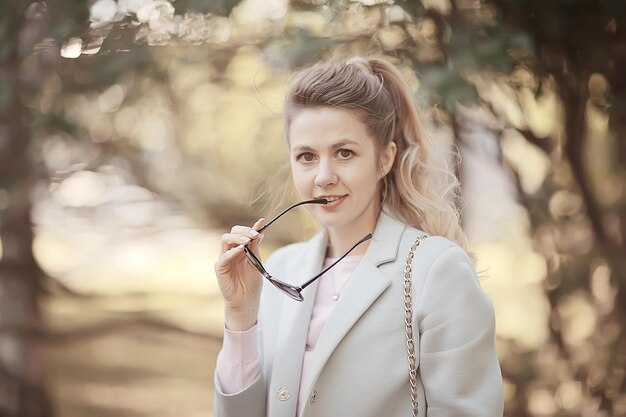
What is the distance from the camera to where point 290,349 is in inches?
62.3

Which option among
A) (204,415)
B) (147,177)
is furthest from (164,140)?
(204,415)

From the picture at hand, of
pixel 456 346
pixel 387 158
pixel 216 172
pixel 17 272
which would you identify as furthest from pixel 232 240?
pixel 17 272

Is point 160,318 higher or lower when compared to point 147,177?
lower

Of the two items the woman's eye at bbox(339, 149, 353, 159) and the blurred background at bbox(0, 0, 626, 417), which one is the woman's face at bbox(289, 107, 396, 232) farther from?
the blurred background at bbox(0, 0, 626, 417)

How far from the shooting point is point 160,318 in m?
3.54

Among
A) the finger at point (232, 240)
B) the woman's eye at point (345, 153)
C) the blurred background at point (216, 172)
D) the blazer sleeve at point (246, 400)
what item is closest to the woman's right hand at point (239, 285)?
the finger at point (232, 240)

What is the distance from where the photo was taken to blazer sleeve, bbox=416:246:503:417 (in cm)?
144

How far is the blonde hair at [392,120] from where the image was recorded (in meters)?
1.56

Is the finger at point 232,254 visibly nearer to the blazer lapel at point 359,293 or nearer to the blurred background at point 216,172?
the blazer lapel at point 359,293

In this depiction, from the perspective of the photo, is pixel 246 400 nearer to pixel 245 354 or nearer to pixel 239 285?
pixel 245 354

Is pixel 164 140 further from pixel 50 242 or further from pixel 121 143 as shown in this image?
pixel 50 242

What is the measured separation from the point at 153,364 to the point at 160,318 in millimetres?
231

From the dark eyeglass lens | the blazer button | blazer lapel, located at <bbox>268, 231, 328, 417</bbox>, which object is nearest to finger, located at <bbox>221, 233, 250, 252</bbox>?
the dark eyeglass lens

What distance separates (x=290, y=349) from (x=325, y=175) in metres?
0.37
